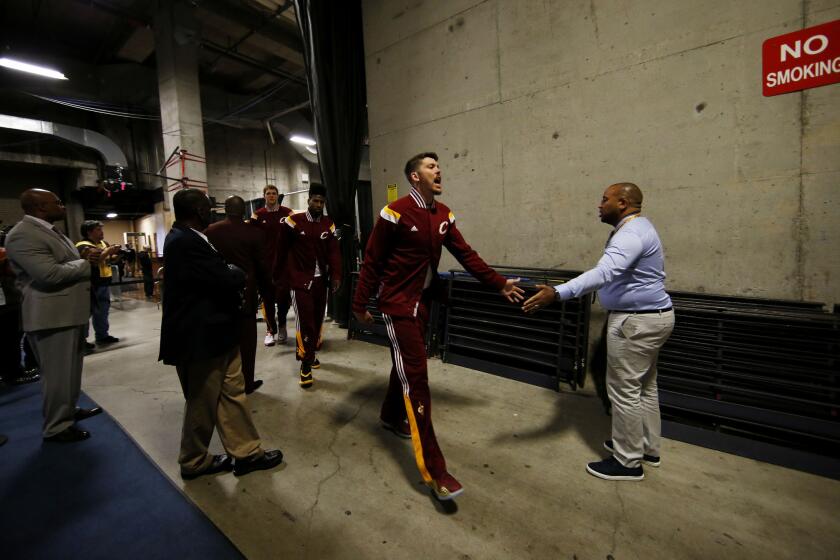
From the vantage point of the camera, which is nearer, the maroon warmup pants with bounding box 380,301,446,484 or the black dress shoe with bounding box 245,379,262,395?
the maroon warmup pants with bounding box 380,301,446,484

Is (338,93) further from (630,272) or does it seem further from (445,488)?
(445,488)

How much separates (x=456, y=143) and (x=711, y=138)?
2.21 metres

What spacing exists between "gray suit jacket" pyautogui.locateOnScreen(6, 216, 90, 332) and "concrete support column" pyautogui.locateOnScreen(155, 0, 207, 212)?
290 inches

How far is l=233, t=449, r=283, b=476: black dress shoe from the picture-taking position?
2.00 metres

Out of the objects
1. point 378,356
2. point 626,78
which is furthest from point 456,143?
point 378,356

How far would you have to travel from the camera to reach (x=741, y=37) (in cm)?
240

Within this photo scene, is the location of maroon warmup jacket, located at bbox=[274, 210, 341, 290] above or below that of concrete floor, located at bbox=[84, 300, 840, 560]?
above

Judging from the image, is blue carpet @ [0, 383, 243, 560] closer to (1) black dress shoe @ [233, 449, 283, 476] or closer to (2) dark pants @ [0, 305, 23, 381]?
A: (1) black dress shoe @ [233, 449, 283, 476]

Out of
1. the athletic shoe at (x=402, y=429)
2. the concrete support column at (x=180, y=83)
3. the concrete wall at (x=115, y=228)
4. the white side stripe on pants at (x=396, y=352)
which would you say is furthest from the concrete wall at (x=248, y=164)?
the white side stripe on pants at (x=396, y=352)

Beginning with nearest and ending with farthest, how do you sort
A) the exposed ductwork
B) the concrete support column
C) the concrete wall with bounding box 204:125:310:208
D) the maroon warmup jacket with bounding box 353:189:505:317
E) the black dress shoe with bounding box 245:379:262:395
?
1. the maroon warmup jacket with bounding box 353:189:505:317
2. the black dress shoe with bounding box 245:379:262:395
3. the concrete support column
4. the exposed ductwork
5. the concrete wall with bounding box 204:125:310:208

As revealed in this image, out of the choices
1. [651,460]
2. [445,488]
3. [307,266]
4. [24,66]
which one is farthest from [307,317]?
[24,66]

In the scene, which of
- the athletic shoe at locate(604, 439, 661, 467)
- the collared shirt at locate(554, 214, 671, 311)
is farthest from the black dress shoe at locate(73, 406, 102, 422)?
the athletic shoe at locate(604, 439, 661, 467)

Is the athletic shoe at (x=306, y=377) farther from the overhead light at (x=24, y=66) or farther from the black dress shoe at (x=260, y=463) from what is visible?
the overhead light at (x=24, y=66)

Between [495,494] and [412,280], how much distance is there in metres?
1.20
